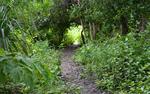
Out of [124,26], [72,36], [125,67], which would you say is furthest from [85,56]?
[72,36]

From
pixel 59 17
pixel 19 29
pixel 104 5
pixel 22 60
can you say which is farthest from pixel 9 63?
pixel 59 17

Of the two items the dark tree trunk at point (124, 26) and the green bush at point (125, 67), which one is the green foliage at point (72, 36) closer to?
the dark tree trunk at point (124, 26)

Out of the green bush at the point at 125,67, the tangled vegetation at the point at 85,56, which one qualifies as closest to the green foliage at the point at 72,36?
the tangled vegetation at the point at 85,56

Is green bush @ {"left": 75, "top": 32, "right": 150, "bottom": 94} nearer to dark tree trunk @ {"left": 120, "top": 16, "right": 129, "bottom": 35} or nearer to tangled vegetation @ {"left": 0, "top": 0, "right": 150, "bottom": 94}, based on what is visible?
tangled vegetation @ {"left": 0, "top": 0, "right": 150, "bottom": 94}

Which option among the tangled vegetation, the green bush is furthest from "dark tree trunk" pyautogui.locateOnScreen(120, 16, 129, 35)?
the green bush

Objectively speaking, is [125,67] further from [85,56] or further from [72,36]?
[72,36]

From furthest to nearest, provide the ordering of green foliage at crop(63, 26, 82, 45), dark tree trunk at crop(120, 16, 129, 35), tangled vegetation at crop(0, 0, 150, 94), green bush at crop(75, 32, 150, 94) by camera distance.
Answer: green foliage at crop(63, 26, 82, 45) < dark tree trunk at crop(120, 16, 129, 35) < green bush at crop(75, 32, 150, 94) < tangled vegetation at crop(0, 0, 150, 94)

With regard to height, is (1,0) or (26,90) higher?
(1,0)

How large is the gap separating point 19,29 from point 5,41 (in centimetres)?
55

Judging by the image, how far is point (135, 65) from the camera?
5793 millimetres

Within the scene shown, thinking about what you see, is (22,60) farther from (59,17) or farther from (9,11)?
(59,17)

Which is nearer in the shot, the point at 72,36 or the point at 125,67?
the point at 125,67

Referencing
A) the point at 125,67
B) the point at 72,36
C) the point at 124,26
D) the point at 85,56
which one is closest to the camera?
the point at 125,67

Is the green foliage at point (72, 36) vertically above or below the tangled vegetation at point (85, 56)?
above
